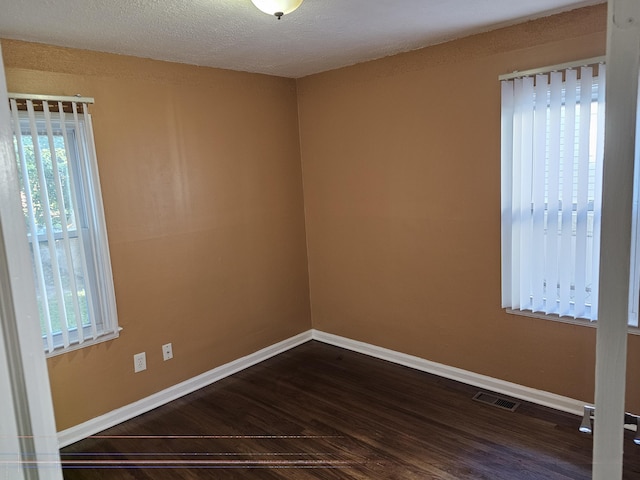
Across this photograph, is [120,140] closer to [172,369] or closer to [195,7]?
[195,7]

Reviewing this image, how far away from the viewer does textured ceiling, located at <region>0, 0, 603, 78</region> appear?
2035 millimetres

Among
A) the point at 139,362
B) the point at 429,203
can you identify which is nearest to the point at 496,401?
the point at 429,203

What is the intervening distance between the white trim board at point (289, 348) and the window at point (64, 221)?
53 cm

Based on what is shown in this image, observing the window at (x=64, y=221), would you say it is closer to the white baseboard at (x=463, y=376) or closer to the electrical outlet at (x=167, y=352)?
the electrical outlet at (x=167, y=352)

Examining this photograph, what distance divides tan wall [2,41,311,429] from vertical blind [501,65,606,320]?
1.76m

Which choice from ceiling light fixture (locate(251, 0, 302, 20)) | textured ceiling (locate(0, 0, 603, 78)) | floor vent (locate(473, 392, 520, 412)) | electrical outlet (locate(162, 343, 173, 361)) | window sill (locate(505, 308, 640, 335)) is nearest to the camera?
ceiling light fixture (locate(251, 0, 302, 20))

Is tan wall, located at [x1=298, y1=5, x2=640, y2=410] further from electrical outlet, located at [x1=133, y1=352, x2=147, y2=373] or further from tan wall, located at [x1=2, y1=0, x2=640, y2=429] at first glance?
electrical outlet, located at [x1=133, y1=352, x2=147, y2=373]

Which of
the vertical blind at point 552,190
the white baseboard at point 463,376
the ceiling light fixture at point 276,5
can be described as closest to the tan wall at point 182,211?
the white baseboard at point 463,376

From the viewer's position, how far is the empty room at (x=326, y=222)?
237 cm

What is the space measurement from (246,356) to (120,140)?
184 cm

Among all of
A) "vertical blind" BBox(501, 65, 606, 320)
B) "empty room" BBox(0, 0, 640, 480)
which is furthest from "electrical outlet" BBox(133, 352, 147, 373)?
"vertical blind" BBox(501, 65, 606, 320)

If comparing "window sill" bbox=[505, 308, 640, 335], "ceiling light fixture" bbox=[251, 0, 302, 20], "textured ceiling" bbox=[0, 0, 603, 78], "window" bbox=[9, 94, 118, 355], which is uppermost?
"textured ceiling" bbox=[0, 0, 603, 78]

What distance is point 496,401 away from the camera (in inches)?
113

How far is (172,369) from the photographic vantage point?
3.13m
